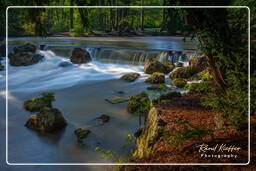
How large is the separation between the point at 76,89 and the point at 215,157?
449 inches

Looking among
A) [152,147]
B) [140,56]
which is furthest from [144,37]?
[152,147]

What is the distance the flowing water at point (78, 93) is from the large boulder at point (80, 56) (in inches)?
19.9

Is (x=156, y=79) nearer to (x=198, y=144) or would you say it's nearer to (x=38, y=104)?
(x=38, y=104)

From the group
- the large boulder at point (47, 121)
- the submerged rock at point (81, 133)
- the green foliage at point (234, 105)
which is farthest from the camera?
the large boulder at point (47, 121)

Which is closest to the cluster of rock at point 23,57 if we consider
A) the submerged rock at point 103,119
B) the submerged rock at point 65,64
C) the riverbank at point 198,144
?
the submerged rock at point 65,64

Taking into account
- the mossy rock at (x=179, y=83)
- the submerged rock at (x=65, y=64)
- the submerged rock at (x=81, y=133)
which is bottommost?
the submerged rock at (x=81, y=133)

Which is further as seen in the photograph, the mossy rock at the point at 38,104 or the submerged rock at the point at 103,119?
the mossy rock at the point at 38,104

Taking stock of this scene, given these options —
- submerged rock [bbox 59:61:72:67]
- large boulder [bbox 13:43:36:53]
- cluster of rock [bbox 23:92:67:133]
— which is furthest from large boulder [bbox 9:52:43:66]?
cluster of rock [bbox 23:92:67:133]

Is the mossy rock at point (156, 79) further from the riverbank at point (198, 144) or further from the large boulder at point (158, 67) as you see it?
the riverbank at point (198, 144)

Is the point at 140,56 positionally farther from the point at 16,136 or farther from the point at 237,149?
the point at 237,149

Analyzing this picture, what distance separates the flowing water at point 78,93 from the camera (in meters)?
8.02

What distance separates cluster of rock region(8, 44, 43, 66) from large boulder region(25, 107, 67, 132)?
442 inches

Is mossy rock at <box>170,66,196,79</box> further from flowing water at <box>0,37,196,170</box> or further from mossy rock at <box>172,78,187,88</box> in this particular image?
flowing water at <box>0,37,196,170</box>

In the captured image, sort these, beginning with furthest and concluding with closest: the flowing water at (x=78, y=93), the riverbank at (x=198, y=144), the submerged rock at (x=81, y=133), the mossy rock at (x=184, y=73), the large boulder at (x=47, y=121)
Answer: the mossy rock at (x=184, y=73), the large boulder at (x=47, y=121), the submerged rock at (x=81, y=133), the flowing water at (x=78, y=93), the riverbank at (x=198, y=144)
